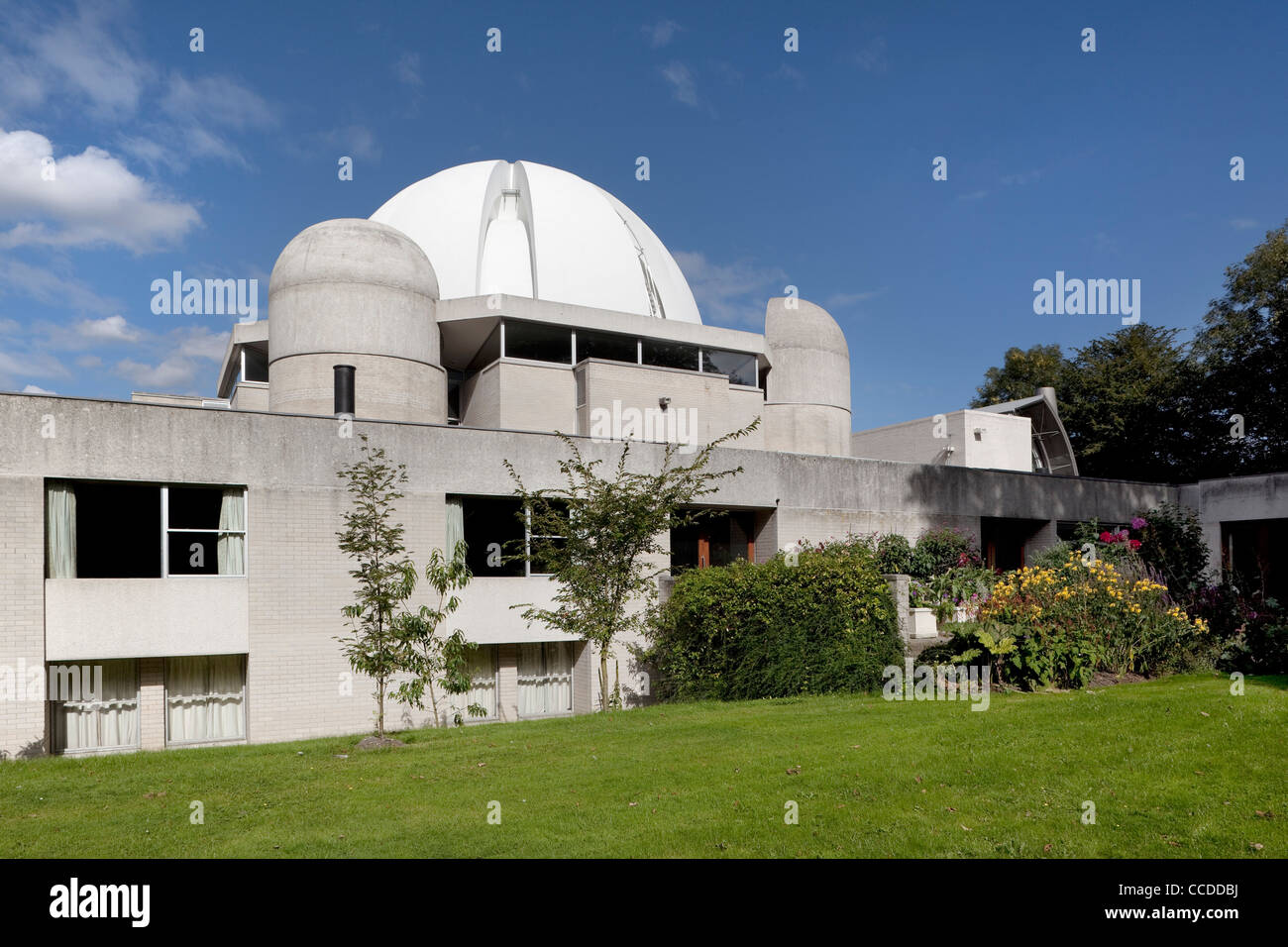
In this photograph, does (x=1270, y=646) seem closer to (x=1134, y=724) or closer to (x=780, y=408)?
(x=1134, y=724)

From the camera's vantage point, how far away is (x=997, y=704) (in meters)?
11.8

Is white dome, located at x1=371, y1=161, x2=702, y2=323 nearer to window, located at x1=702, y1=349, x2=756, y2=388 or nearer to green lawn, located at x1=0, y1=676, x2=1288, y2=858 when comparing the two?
window, located at x1=702, y1=349, x2=756, y2=388

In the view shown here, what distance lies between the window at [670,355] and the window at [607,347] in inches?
19.8

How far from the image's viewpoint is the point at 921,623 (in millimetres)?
17281

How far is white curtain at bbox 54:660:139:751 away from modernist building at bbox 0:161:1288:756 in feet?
0.10

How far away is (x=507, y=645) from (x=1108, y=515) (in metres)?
17.8

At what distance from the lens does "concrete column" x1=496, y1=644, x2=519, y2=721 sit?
17.9 meters

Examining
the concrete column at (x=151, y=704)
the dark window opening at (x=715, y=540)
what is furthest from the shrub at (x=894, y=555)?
the concrete column at (x=151, y=704)

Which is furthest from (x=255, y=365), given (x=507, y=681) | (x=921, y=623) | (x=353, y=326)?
(x=921, y=623)

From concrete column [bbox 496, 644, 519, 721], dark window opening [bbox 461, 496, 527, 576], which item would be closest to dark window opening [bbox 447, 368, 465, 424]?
dark window opening [bbox 461, 496, 527, 576]

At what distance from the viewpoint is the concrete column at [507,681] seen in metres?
17.9

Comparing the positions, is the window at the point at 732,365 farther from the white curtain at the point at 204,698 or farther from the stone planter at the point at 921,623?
the white curtain at the point at 204,698

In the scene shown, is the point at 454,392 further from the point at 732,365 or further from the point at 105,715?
the point at 105,715
